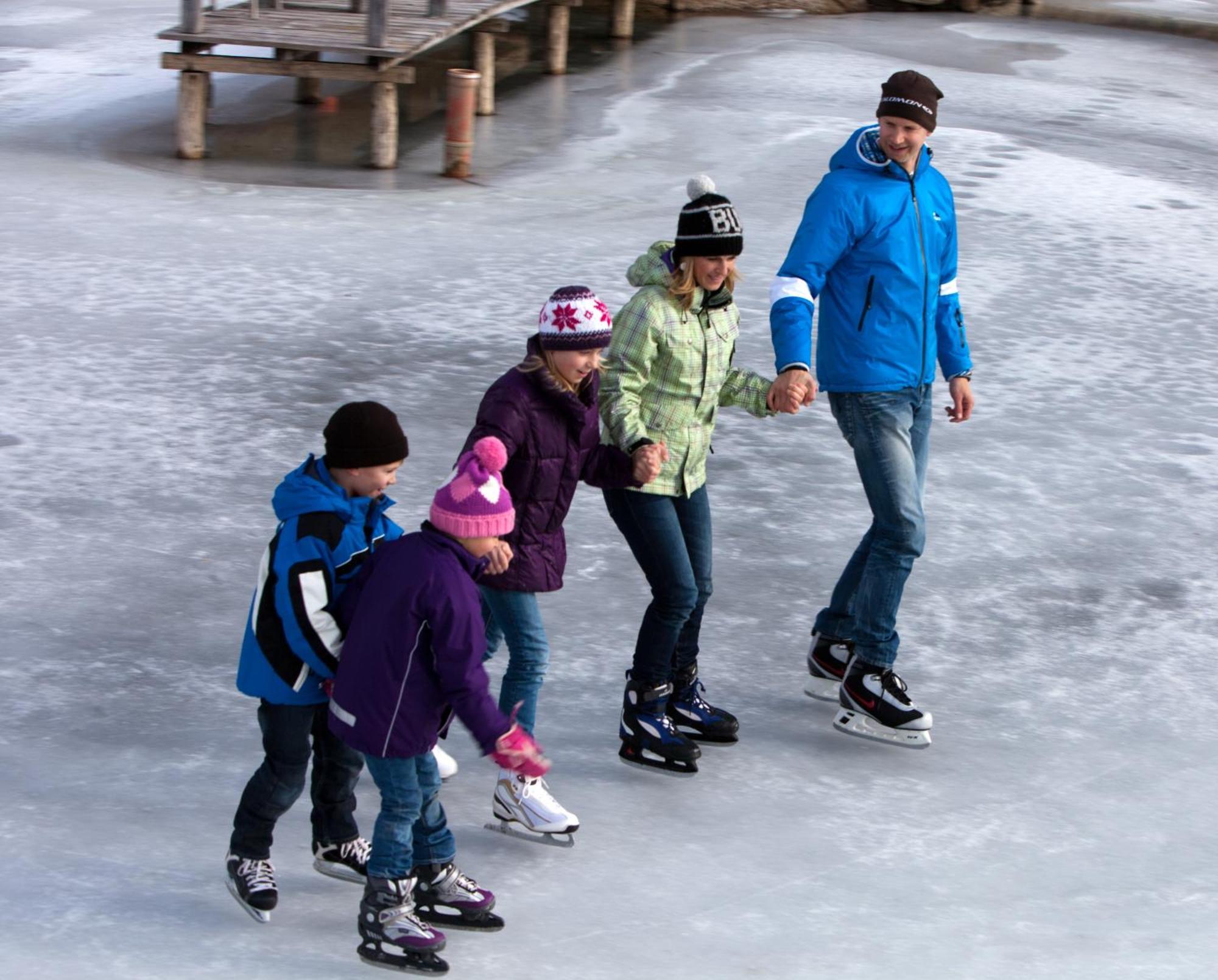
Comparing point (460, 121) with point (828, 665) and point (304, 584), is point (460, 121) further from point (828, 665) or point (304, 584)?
point (304, 584)

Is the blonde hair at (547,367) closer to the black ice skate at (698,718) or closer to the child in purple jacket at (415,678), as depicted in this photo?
the child in purple jacket at (415,678)

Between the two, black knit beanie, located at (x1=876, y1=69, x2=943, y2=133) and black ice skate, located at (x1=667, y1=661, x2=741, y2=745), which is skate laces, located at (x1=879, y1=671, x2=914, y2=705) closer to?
black ice skate, located at (x1=667, y1=661, x2=741, y2=745)

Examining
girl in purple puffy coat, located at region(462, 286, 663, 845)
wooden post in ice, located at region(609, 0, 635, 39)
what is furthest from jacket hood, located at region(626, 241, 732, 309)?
wooden post in ice, located at region(609, 0, 635, 39)

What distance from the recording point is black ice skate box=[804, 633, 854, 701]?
16.4ft

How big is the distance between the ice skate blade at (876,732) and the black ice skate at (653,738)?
52 cm

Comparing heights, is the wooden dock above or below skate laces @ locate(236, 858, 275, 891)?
above

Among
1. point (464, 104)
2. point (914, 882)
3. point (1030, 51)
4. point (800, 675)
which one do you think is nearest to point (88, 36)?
point (464, 104)

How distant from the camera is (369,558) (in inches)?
141

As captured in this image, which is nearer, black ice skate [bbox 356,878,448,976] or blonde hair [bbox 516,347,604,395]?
black ice skate [bbox 356,878,448,976]

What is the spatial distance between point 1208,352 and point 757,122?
605cm

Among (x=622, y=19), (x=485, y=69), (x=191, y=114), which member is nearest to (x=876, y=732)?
(x=191, y=114)

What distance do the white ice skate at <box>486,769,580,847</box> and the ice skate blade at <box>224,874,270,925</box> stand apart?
2.27ft

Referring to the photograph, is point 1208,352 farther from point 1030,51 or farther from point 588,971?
Result: point 1030,51

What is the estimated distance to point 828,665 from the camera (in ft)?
16.5
